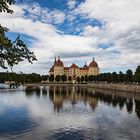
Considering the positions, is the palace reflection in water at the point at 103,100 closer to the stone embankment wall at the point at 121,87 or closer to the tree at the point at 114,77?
the stone embankment wall at the point at 121,87

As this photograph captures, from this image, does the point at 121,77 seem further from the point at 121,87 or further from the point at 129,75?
the point at 121,87

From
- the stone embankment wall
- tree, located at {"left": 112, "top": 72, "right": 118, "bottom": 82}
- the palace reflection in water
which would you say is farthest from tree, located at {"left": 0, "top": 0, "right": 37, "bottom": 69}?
tree, located at {"left": 112, "top": 72, "right": 118, "bottom": 82}

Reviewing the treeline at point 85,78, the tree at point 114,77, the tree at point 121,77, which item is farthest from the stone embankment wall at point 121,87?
the tree at point 121,77

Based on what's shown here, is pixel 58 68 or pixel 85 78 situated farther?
pixel 58 68

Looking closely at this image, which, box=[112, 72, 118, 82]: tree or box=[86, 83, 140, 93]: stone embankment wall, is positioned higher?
box=[112, 72, 118, 82]: tree

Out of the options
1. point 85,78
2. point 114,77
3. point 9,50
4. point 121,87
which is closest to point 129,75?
point 121,87

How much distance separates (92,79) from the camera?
153 m

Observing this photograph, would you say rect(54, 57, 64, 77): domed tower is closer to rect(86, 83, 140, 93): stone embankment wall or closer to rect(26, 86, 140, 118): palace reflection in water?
rect(86, 83, 140, 93): stone embankment wall

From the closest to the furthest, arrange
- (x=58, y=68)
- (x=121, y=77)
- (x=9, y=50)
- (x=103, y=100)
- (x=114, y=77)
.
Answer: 1. (x=9, y=50)
2. (x=103, y=100)
3. (x=121, y=77)
4. (x=114, y=77)
5. (x=58, y=68)

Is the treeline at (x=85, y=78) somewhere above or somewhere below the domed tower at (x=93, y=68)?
below

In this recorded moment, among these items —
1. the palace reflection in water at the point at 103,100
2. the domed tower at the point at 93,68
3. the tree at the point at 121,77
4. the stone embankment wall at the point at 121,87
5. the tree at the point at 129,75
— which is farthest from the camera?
the domed tower at the point at 93,68

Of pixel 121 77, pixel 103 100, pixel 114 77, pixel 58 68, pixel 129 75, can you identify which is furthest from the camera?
pixel 58 68

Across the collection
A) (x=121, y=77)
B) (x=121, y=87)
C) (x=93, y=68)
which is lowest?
(x=121, y=87)

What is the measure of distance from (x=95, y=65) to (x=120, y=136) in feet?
582
